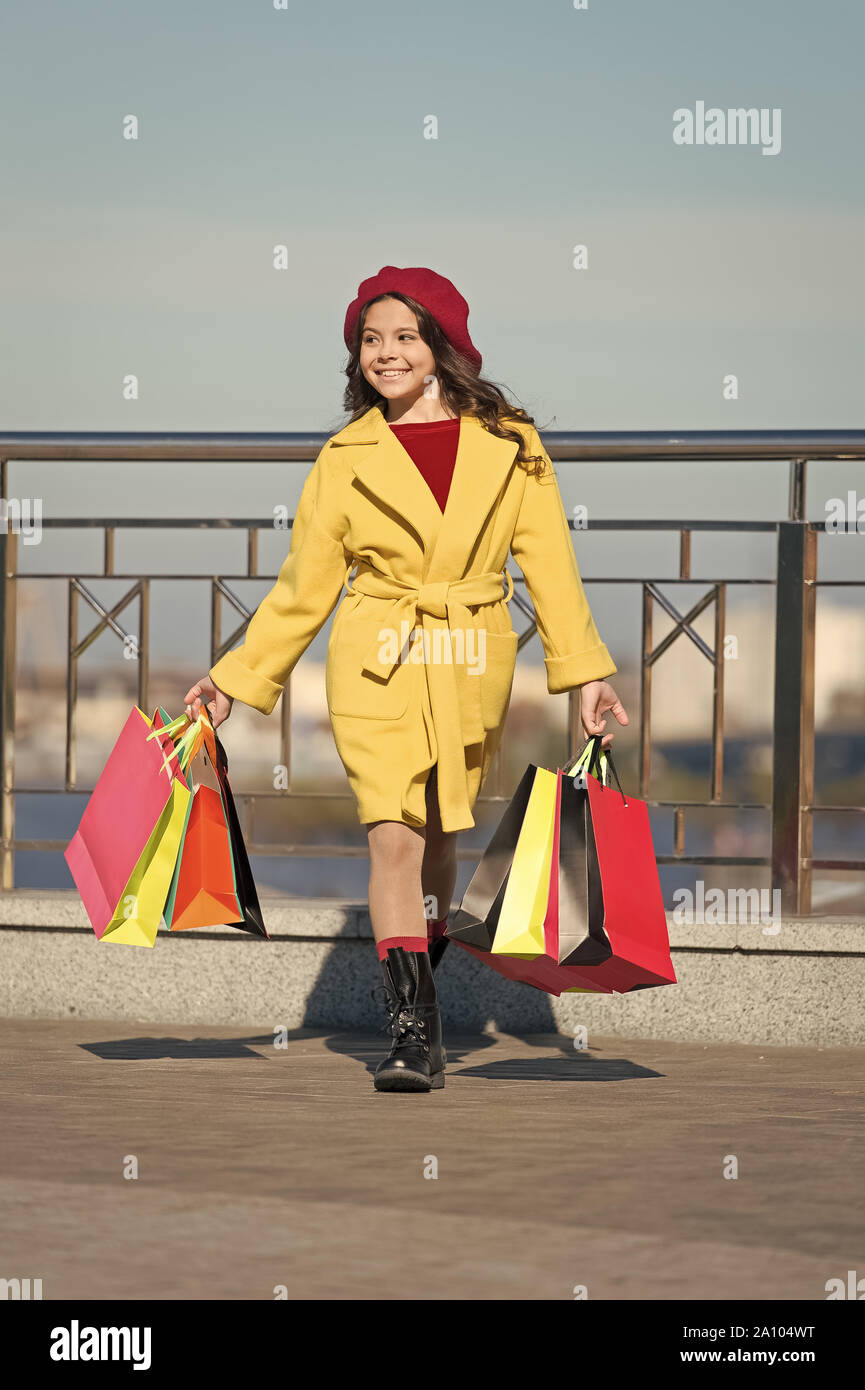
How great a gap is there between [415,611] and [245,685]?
0.41 m

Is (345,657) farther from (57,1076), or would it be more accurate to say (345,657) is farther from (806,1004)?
(806,1004)

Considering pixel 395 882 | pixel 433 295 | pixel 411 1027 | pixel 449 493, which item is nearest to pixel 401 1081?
pixel 411 1027

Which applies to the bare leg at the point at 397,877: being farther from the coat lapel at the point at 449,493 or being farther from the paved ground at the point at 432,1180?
the coat lapel at the point at 449,493

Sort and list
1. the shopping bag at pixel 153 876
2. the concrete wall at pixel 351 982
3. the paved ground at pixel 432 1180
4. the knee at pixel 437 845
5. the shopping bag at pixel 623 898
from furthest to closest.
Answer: the concrete wall at pixel 351 982, the knee at pixel 437 845, the shopping bag at pixel 153 876, the shopping bag at pixel 623 898, the paved ground at pixel 432 1180

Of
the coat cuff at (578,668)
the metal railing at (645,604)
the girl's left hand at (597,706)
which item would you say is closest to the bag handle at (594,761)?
the girl's left hand at (597,706)

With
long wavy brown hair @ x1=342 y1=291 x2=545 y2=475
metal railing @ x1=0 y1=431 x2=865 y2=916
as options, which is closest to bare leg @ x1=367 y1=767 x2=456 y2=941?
long wavy brown hair @ x1=342 y1=291 x2=545 y2=475

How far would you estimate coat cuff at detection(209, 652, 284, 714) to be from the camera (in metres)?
3.58

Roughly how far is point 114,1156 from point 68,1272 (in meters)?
0.60

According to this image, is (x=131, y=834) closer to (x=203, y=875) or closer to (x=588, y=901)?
(x=203, y=875)

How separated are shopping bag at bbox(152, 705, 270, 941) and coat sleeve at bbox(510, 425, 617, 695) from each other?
72cm

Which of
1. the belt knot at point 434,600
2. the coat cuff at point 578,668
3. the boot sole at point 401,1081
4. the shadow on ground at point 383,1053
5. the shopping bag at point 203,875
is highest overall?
the belt knot at point 434,600

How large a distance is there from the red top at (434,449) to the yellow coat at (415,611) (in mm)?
31

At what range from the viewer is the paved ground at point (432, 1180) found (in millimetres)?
1965

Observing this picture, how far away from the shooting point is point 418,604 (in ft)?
A: 11.3
